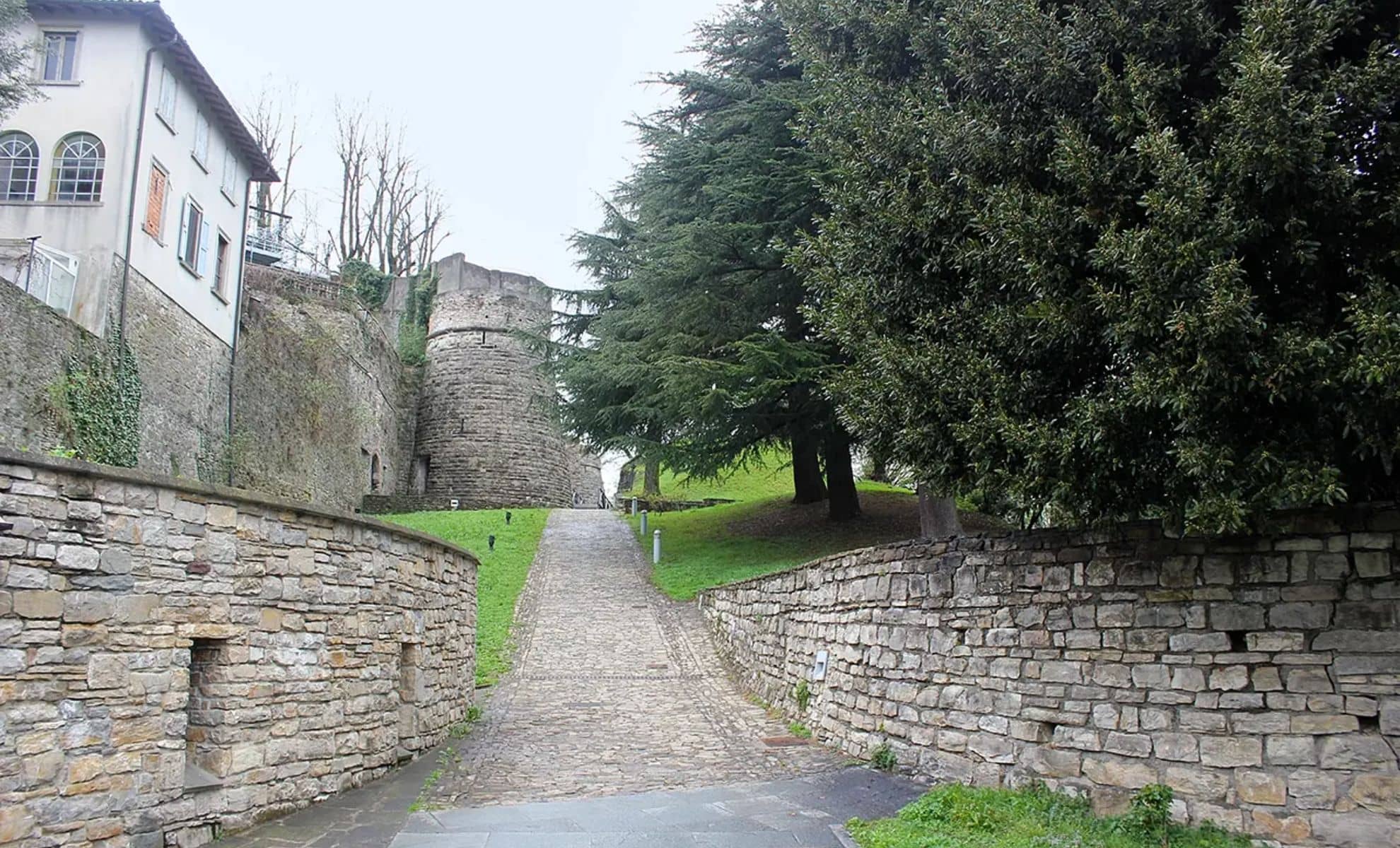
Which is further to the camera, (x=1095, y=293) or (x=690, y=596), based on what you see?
(x=690, y=596)

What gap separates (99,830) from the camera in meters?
5.34

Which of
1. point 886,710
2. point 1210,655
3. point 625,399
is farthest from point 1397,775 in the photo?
point 625,399

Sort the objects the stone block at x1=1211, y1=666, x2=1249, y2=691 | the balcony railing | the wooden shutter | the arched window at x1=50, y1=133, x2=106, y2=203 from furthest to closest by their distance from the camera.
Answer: the balcony railing < the wooden shutter < the arched window at x1=50, y1=133, x2=106, y2=203 < the stone block at x1=1211, y1=666, x2=1249, y2=691

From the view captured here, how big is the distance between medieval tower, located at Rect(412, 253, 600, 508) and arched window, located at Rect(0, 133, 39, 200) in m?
16.8

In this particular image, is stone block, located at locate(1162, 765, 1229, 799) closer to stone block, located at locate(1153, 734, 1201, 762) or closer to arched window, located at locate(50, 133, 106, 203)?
stone block, located at locate(1153, 734, 1201, 762)

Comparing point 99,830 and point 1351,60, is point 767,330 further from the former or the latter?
point 99,830

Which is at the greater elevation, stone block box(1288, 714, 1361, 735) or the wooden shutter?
the wooden shutter

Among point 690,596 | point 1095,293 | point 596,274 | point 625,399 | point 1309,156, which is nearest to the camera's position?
point 1309,156

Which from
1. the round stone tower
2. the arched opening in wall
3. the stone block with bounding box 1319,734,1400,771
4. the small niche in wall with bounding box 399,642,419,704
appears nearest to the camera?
the stone block with bounding box 1319,734,1400,771

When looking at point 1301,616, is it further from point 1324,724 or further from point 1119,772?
point 1119,772

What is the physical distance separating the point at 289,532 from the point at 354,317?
23328 millimetres

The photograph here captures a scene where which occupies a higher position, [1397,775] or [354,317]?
[354,317]

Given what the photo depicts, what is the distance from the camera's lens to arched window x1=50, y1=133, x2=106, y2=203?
631 inches

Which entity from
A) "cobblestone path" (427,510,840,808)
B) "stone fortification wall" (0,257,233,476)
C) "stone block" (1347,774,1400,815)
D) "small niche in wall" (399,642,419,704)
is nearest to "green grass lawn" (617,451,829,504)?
"cobblestone path" (427,510,840,808)
